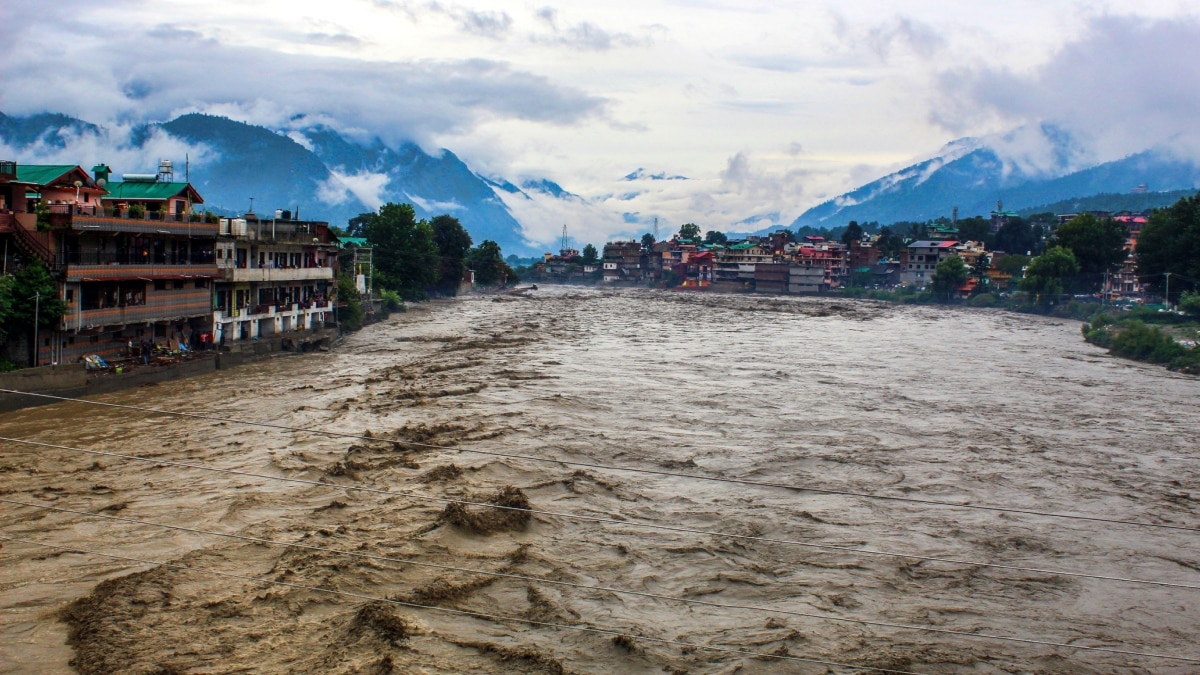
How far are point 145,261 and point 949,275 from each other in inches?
2649

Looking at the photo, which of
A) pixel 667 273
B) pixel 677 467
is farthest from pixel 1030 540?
pixel 667 273

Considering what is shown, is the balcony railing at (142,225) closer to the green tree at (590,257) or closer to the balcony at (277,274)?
the balcony at (277,274)

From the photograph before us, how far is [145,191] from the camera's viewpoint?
31.6 m

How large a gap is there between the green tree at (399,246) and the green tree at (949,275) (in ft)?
→ 144

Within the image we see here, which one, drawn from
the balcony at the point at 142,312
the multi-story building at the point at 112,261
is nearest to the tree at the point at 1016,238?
the multi-story building at the point at 112,261

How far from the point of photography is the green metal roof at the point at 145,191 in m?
31.2

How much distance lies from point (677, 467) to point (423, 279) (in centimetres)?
4673

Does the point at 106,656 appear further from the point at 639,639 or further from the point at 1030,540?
the point at 1030,540

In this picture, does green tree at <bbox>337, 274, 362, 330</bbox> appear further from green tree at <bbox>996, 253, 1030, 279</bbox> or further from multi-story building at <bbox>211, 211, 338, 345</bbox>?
green tree at <bbox>996, 253, 1030, 279</bbox>

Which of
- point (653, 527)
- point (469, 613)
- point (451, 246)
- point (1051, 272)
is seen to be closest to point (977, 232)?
point (1051, 272)

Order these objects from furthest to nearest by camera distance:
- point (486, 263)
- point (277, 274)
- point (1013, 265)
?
point (486, 263), point (1013, 265), point (277, 274)

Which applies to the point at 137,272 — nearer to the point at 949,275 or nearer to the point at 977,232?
the point at 949,275

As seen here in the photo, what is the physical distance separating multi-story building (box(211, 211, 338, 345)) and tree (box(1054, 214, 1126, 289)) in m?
54.1

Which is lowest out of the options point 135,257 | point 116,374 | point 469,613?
point 469,613
